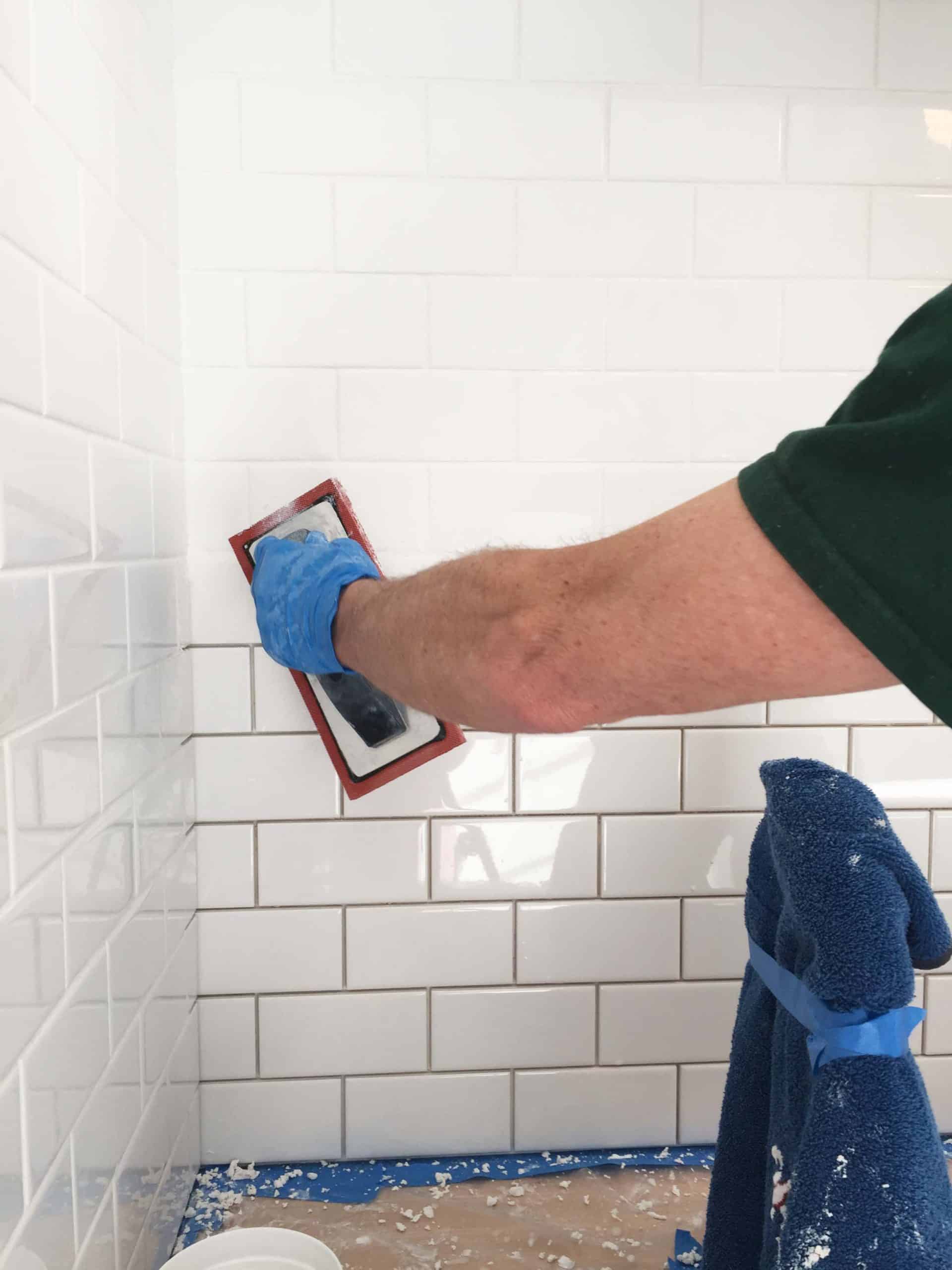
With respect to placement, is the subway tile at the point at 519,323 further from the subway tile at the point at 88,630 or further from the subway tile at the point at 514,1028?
the subway tile at the point at 514,1028

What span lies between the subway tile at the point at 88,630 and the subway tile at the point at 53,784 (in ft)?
0.08

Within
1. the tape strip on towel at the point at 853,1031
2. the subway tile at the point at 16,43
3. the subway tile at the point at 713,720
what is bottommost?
the tape strip on towel at the point at 853,1031

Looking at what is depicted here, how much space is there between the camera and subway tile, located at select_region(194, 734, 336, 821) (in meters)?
1.14

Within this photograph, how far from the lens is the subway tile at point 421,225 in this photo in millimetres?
1104

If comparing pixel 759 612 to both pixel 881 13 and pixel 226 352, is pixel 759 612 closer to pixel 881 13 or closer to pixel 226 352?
pixel 226 352

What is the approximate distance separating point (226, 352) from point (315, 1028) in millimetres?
786

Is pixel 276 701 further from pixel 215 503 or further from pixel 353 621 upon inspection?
pixel 353 621

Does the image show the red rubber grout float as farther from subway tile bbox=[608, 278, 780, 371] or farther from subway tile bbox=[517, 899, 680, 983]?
subway tile bbox=[608, 278, 780, 371]

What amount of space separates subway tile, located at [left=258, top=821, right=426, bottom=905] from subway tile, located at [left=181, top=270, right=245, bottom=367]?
0.54 metres

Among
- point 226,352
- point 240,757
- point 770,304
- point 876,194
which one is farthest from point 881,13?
point 240,757

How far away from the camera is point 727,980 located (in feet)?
3.94

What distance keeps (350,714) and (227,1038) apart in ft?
1.36

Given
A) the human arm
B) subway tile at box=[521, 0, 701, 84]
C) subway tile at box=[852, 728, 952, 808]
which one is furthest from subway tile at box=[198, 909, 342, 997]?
subway tile at box=[521, 0, 701, 84]

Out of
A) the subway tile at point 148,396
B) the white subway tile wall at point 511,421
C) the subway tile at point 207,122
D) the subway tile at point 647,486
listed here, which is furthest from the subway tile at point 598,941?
the subway tile at point 207,122
